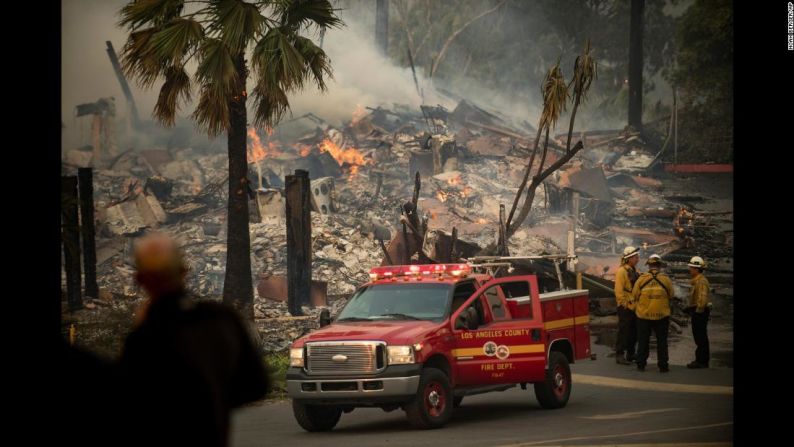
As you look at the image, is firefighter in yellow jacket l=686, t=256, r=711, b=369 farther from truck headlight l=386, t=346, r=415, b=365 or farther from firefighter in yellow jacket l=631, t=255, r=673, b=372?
truck headlight l=386, t=346, r=415, b=365

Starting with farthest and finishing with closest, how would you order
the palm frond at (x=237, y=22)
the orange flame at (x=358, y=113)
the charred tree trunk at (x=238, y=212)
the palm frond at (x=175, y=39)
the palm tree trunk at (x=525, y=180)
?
the orange flame at (x=358, y=113), the palm tree trunk at (x=525, y=180), the charred tree trunk at (x=238, y=212), the palm frond at (x=237, y=22), the palm frond at (x=175, y=39)

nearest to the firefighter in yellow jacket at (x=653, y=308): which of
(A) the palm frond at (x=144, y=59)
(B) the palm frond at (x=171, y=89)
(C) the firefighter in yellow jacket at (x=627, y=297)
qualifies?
(C) the firefighter in yellow jacket at (x=627, y=297)

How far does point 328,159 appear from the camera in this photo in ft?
97.2

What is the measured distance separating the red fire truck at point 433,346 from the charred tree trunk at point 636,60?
46.4 feet

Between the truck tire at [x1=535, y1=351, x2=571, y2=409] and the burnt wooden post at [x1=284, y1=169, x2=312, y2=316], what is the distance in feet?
38.2

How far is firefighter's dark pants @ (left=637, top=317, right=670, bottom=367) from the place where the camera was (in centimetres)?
1977

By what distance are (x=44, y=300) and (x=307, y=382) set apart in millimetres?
3017

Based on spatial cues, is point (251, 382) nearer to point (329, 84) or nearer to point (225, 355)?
point (225, 355)

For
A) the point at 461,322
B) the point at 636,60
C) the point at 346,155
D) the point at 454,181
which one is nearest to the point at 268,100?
the point at 346,155

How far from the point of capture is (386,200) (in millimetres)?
29281

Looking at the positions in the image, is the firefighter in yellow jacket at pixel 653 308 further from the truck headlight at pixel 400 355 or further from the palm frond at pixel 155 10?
the palm frond at pixel 155 10

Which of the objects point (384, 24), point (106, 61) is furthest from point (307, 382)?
point (384, 24)

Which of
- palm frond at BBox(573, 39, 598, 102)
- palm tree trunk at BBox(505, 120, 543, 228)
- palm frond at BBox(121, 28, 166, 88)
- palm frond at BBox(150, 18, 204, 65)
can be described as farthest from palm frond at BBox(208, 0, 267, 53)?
palm frond at BBox(573, 39, 598, 102)

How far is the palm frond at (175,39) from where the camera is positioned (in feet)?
73.5
